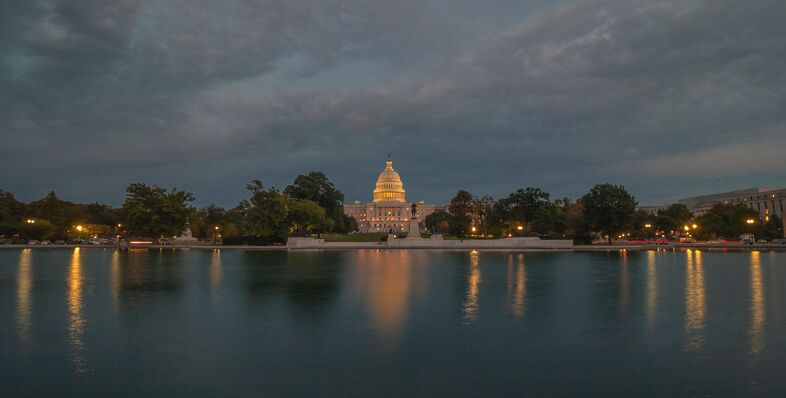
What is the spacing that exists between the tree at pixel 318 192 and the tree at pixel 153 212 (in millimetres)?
17360

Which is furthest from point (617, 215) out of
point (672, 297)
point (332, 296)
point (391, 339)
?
point (391, 339)

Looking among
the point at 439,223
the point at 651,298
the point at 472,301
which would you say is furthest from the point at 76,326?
the point at 439,223

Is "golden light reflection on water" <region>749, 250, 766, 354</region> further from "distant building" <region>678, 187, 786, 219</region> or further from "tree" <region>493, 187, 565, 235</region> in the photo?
"distant building" <region>678, 187, 786, 219</region>

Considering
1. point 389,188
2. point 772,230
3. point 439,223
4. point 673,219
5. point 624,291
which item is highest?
point 389,188

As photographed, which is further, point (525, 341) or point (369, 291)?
point (369, 291)

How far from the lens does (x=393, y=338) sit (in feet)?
41.9

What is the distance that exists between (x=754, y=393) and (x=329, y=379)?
6.81m

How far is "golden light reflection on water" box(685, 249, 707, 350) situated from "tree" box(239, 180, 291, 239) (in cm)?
4496

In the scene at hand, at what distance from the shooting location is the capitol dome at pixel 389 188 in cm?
17788

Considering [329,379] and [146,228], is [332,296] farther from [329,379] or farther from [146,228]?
[146,228]

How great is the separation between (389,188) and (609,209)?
116666 mm

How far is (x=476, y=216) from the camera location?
8619 cm

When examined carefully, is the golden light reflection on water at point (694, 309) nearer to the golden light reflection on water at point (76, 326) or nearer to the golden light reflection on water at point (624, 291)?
the golden light reflection on water at point (624, 291)

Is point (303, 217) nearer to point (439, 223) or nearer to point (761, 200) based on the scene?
point (439, 223)
